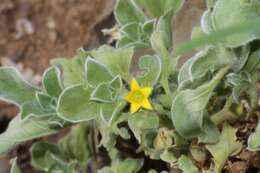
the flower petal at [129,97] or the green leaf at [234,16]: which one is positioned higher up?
the green leaf at [234,16]

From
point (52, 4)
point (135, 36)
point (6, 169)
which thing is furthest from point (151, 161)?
point (52, 4)

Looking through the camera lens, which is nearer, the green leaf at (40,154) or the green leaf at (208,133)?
the green leaf at (208,133)

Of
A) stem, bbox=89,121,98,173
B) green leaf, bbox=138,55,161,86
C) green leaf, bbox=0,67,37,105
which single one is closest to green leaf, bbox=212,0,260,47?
green leaf, bbox=138,55,161,86

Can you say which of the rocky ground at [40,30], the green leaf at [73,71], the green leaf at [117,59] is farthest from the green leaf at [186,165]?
the rocky ground at [40,30]

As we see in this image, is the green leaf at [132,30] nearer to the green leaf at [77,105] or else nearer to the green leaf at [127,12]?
the green leaf at [127,12]

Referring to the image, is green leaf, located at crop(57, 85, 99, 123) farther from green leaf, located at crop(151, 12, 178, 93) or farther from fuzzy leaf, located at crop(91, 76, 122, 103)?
green leaf, located at crop(151, 12, 178, 93)

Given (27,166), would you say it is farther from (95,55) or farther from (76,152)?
(95,55)
